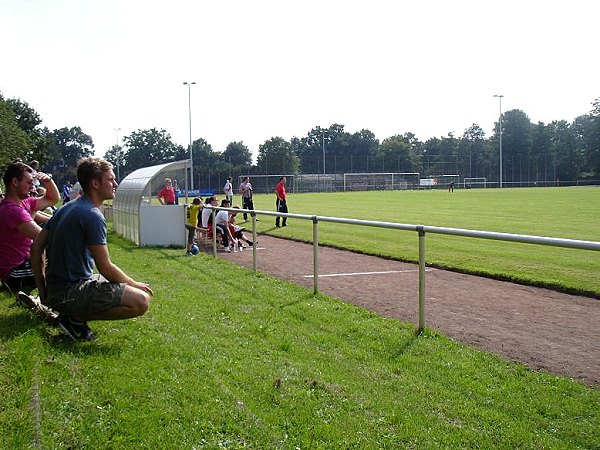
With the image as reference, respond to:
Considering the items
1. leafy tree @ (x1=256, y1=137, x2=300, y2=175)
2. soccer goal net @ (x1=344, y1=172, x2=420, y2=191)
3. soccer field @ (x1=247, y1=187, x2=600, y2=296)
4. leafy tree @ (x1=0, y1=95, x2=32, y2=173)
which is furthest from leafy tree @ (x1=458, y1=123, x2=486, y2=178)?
soccer field @ (x1=247, y1=187, x2=600, y2=296)

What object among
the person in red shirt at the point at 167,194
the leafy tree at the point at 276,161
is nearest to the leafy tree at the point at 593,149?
the leafy tree at the point at 276,161

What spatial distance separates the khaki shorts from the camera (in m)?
5.31

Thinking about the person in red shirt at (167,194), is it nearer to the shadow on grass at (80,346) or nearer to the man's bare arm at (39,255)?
the man's bare arm at (39,255)

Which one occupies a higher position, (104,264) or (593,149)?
(593,149)

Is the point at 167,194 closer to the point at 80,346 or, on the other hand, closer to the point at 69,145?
the point at 80,346

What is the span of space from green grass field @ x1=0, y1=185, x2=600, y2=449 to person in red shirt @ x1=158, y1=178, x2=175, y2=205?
1196 centimetres

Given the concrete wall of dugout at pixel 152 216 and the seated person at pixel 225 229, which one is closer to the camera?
the seated person at pixel 225 229

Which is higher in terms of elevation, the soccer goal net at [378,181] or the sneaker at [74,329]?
the soccer goal net at [378,181]

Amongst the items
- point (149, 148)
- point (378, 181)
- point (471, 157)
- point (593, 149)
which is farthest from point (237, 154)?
point (593, 149)

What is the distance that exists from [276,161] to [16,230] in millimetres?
91110

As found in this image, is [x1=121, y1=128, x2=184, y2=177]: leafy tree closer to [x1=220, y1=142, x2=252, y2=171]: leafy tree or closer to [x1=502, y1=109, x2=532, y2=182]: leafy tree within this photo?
[x1=220, y1=142, x2=252, y2=171]: leafy tree

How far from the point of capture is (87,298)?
5316mm

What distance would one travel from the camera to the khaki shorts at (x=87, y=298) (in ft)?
17.4

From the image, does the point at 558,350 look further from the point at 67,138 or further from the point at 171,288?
the point at 67,138
